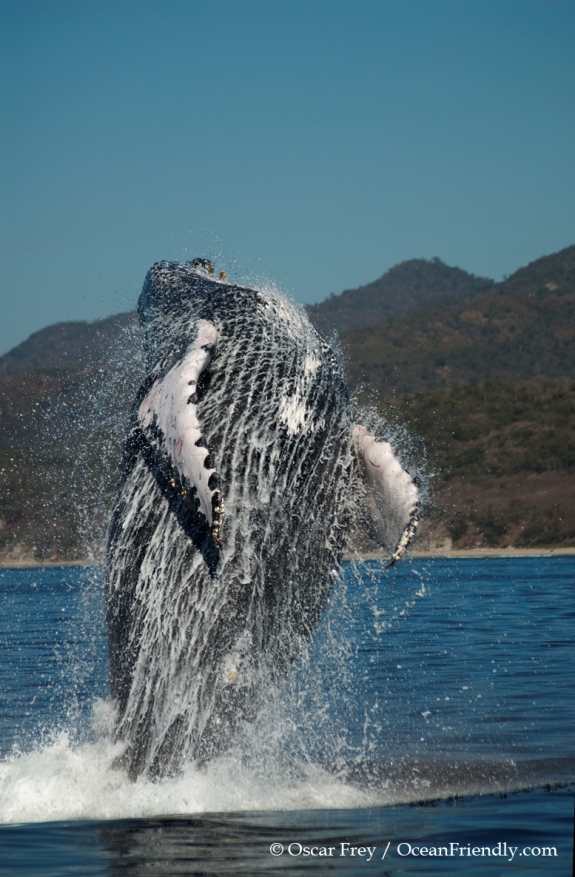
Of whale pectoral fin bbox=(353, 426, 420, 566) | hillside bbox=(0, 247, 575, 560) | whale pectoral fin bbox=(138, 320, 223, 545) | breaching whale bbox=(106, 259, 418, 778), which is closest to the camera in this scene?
whale pectoral fin bbox=(138, 320, 223, 545)

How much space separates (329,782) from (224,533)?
7.50 ft

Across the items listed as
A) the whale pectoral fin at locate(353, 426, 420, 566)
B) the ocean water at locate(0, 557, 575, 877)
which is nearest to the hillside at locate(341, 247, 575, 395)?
the ocean water at locate(0, 557, 575, 877)

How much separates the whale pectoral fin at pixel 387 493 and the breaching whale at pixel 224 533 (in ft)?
0.05

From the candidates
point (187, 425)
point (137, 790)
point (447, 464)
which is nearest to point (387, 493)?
point (187, 425)

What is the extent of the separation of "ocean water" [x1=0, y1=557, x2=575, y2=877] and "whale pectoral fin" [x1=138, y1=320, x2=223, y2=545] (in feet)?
4.68

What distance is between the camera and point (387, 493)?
6.86 meters

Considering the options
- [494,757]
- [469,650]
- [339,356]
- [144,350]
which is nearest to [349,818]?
[494,757]

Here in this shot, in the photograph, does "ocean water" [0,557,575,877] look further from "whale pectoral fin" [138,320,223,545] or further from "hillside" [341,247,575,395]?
"hillside" [341,247,575,395]

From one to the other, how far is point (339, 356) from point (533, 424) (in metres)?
70.0

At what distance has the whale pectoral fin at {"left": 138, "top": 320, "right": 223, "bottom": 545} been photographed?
5.32 meters

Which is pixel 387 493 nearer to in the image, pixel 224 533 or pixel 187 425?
pixel 224 533

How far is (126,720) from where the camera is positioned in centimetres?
640

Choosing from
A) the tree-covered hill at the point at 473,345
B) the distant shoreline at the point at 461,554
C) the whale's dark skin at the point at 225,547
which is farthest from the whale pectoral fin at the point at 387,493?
the tree-covered hill at the point at 473,345

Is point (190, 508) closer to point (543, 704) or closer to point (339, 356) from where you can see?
point (339, 356)
